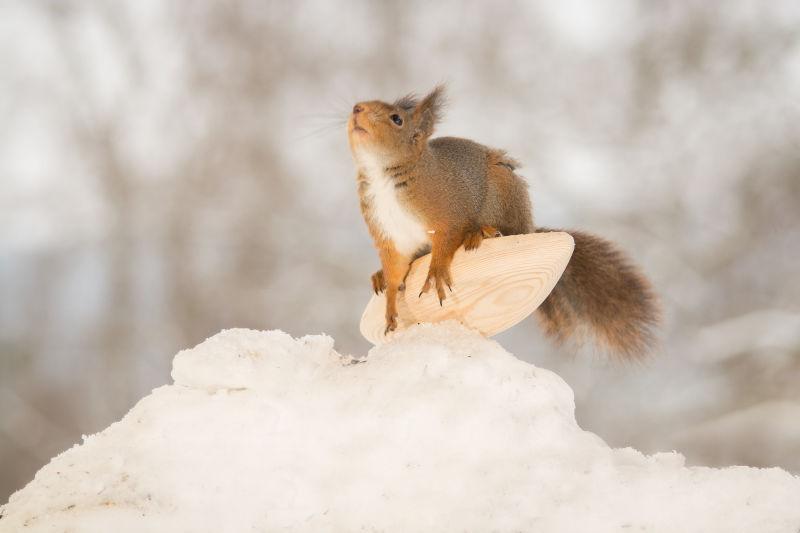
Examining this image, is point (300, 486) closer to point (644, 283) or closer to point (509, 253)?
point (509, 253)

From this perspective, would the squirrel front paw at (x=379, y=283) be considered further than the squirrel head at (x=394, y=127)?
Yes

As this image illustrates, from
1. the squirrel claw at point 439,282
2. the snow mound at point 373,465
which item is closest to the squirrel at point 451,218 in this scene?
the squirrel claw at point 439,282

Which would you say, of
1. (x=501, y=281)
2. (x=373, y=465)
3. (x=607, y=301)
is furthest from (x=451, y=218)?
(x=373, y=465)

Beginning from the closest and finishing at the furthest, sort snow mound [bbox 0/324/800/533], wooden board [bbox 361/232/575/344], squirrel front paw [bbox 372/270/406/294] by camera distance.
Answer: snow mound [bbox 0/324/800/533] < wooden board [bbox 361/232/575/344] < squirrel front paw [bbox 372/270/406/294]

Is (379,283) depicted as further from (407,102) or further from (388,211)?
(407,102)

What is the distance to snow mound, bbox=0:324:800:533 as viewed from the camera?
1.04m

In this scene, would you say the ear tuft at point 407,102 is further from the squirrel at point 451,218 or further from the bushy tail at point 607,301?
the bushy tail at point 607,301

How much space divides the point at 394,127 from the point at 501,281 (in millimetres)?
308

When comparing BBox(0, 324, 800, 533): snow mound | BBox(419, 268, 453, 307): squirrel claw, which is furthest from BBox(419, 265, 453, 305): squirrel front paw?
BBox(0, 324, 800, 533): snow mound

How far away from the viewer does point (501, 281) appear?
4.53 feet

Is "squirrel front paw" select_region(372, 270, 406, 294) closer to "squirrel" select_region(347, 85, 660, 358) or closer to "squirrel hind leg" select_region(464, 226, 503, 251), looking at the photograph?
"squirrel" select_region(347, 85, 660, 358)

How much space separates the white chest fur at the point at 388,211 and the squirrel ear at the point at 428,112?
0.32ft

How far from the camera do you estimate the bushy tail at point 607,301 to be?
1.61m

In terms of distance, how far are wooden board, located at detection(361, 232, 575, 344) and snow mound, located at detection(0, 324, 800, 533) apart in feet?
0.50
